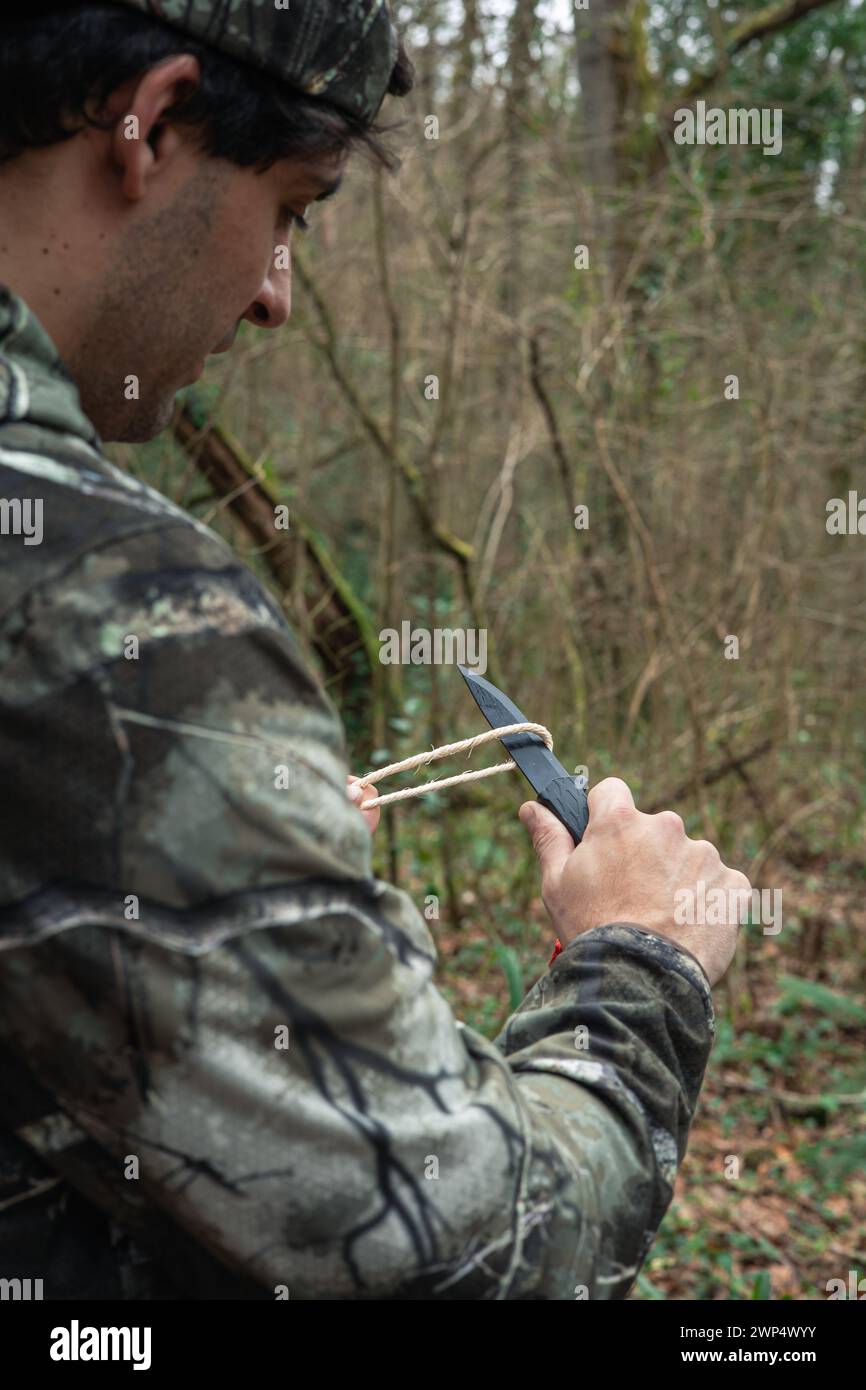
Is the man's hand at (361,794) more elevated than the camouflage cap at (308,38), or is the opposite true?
the camouflage cap at (308,38)

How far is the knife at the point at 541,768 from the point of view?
4.82 feet

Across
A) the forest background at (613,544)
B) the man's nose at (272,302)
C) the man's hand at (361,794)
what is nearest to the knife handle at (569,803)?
the man's hand at (361,794)

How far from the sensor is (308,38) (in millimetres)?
1032

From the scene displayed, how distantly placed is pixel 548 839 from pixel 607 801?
0.09 m

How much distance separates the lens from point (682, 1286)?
4.01 meters

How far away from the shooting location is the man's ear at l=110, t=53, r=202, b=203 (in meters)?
0.97

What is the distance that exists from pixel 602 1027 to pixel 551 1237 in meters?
0.22

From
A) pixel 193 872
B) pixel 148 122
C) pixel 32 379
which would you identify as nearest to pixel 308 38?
pixel 148 122

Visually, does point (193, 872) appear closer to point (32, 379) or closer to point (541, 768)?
point (32, 379)

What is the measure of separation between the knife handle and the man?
1.27 feet

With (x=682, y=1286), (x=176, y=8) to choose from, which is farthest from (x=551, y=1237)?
(x=682, y=1286)

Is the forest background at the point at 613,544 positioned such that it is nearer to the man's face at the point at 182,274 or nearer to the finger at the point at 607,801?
the finger at the point at 607,801

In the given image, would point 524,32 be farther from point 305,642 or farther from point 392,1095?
point 392,1095

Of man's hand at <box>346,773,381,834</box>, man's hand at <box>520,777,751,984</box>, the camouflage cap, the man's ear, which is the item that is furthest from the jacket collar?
man's hand at <box>520,777,751,984</box>
